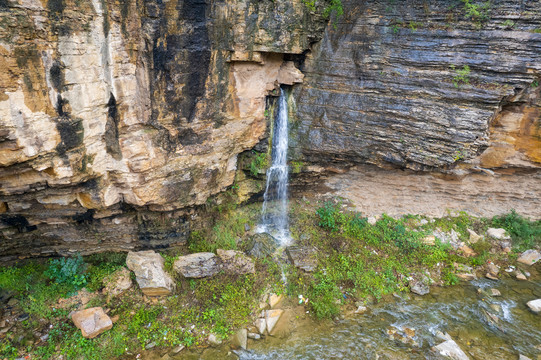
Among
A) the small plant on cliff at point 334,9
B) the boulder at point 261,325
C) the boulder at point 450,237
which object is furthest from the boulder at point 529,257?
the small plant on cliff at point 334,9

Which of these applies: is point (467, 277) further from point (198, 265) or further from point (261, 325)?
A: point (198, 265)

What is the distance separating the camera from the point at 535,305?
859 cm

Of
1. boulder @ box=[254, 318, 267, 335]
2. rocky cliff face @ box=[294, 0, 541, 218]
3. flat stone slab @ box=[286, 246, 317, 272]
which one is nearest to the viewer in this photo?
boulder @ box=[254, 318, 267, 335]

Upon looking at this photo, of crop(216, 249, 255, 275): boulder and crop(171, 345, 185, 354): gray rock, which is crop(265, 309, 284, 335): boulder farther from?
crop(171, 345, 185, 354): gray rock

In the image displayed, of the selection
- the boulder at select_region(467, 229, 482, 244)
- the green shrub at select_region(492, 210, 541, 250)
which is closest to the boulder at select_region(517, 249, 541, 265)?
the green shrub at select_region(492, 210, 541, 250)

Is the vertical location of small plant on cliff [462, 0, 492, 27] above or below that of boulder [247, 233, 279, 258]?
above

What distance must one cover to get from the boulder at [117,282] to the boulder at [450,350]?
26.7ft

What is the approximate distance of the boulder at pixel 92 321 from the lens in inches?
284

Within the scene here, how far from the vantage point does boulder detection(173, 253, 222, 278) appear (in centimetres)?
870

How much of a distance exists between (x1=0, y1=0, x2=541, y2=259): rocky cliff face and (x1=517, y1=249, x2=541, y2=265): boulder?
2.16 meters

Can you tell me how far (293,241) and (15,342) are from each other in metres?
7.71

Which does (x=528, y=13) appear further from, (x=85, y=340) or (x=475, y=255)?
(x=85, y=340)

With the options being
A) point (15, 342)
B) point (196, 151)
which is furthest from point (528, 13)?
point (15, 342)

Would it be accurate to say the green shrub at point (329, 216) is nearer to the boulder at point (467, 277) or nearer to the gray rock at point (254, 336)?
the boulder at point (467, 277)
